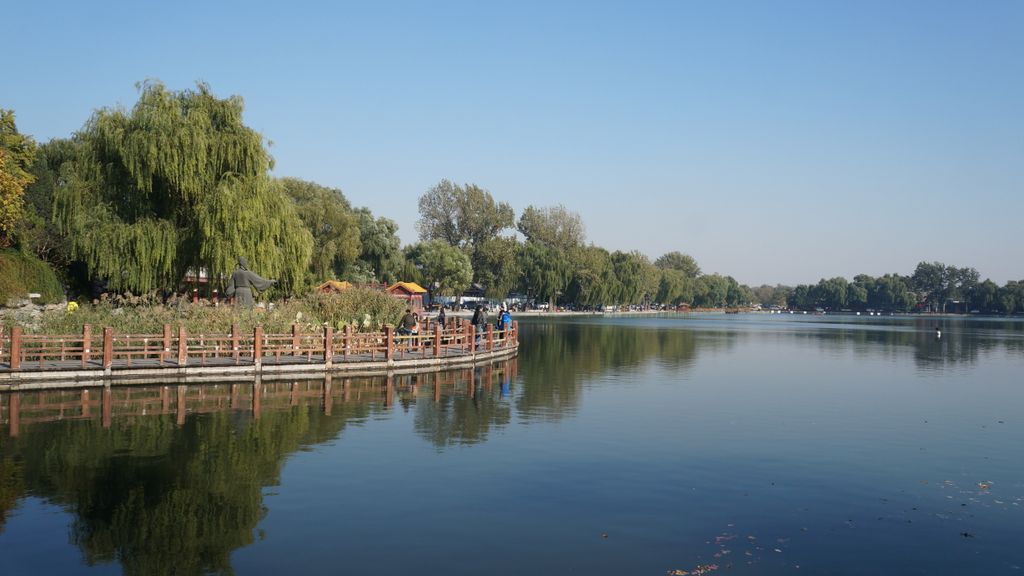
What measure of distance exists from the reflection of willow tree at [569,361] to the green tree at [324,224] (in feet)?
54.8

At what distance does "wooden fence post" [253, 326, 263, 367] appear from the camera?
25781 millimetres

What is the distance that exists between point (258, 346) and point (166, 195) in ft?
40.1

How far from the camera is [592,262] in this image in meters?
118

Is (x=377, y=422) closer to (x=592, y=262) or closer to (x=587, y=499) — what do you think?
(x=587, y=499)

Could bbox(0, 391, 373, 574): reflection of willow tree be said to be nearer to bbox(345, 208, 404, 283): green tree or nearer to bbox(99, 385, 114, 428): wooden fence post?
bbox(99, 385, 114, 428): wooden fence post

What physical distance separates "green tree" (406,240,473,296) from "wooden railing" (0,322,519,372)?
59.6 metres

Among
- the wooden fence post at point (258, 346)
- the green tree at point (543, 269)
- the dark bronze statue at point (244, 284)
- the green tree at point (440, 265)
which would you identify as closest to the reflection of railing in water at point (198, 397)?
the wooden fence post at point (258, 346)

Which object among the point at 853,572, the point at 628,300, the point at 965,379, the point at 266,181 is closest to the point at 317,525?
the point at 853,572

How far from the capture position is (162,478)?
12.6 meters

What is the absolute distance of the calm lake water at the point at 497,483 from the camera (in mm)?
9703

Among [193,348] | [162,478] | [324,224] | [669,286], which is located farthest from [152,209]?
[669,286]

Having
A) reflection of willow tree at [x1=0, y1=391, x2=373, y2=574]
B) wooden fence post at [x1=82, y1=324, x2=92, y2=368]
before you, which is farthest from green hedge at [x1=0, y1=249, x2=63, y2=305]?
reflection of willow tree at [x1=0, y1=391, x2=373, y2=574]

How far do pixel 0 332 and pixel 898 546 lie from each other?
2419 cm

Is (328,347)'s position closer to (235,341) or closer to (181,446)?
(235,341)
